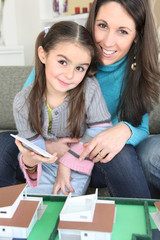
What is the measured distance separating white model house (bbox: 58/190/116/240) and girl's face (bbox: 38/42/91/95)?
517 millimetres

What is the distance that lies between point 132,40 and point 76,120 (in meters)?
0.42

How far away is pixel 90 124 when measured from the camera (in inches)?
47.0

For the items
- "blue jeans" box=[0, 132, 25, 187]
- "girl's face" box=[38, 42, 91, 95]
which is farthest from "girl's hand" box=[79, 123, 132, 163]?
"blue jeans" box=[0, 132, 25, 187]

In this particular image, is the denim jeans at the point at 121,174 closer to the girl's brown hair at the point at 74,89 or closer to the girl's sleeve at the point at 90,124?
the girl's sleeve at the point at 90,124

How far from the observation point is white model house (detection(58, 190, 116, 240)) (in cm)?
65

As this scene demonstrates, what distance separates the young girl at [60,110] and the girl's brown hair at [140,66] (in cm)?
15

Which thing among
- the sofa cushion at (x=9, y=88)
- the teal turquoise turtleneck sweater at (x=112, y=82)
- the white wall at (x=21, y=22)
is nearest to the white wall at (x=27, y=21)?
the white wall at (x=21, y=22)

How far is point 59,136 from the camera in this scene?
1.27 metres

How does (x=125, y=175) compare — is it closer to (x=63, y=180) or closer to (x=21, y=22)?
(x=63, y=180)

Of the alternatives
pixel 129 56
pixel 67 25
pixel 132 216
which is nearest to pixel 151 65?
pixel 129 56

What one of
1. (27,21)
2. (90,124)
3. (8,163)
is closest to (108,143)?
(90,124)

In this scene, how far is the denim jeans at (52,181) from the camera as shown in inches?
45.8

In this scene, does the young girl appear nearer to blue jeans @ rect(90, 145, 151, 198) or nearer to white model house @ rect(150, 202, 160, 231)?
blue jeans @ rect(90, 145, 151, 198)

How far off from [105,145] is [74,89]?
266 millimetres
